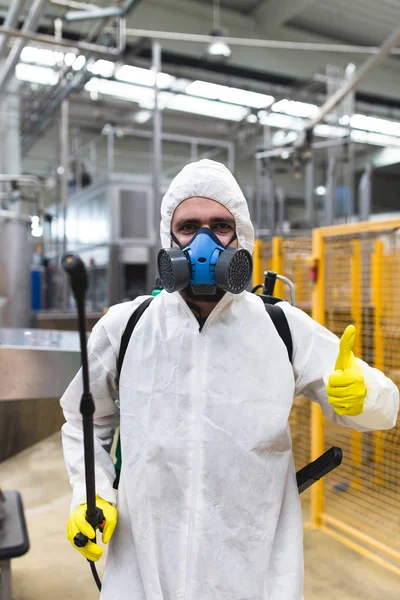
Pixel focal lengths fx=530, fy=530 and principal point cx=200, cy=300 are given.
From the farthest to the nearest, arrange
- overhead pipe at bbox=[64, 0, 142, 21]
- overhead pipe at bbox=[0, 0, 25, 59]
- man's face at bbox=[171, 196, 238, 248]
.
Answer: overhead pipe at bbox=[64, 0, 142, 21] < overhead pipe at bbox=[0, 0, 25, 59] < man's face at bbox=[171, 196, 238, 248]

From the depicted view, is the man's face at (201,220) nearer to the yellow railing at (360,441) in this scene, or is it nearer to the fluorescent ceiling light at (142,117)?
the yellow railing at (360,441)

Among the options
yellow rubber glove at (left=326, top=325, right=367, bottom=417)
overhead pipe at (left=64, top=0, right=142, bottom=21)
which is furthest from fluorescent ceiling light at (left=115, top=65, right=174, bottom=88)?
yellow rubber glove at (left=326, top=325, right=367, bottom=417)

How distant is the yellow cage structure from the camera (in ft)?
8.94

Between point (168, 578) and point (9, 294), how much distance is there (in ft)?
14.3

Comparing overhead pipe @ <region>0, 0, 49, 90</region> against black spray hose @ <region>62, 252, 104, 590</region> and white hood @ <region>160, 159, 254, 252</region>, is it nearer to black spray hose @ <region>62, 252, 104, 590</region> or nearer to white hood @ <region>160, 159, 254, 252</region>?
white hood @ <region>160, 159, 254, 252</region>

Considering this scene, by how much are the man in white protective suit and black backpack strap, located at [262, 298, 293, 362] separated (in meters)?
0.02

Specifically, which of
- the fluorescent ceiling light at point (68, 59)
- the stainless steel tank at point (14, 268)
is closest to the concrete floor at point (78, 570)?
the stainless steel tank at point (14, 268)

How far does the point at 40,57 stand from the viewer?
6.05m

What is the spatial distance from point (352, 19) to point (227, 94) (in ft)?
6.44

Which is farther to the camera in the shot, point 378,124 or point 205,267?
point 378,124

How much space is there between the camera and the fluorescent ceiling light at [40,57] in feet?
18.7

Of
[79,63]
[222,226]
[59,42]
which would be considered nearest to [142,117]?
[79,63]

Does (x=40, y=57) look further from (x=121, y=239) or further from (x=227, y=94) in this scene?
(x=227, y=94)

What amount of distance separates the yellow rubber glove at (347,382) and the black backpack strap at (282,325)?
0.13 m
